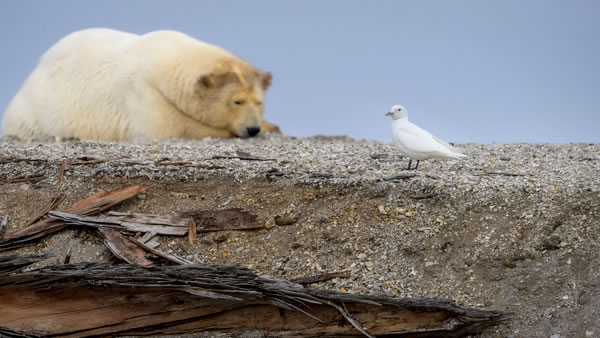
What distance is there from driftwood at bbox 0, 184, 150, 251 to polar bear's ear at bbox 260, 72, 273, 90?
15.7 ft

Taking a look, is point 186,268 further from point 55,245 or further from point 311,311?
point 55,245

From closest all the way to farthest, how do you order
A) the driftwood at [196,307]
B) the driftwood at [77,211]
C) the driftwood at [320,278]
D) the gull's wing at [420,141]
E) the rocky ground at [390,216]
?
the driftwood at [196,307] → the rocky ground at [390,216] → the driftwood at [320,278] → the gull's wing at [420,141] → the driftwood at [77,211]

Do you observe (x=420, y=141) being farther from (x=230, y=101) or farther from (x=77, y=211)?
(x=230, y=101)

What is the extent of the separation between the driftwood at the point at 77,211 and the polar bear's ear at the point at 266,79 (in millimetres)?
4787

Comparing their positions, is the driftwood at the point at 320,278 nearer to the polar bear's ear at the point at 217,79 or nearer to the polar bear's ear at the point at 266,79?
the polar bear's ear at the point at 217,79

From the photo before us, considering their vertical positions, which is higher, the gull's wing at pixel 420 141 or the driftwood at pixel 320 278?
the gull's wing at pixel 420 141

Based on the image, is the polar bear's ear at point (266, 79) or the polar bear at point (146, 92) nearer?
the polar bear at point (146, 92)

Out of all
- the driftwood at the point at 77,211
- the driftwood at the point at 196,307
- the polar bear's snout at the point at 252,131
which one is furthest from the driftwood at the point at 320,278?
the polar bear's snout at the point at 252,131

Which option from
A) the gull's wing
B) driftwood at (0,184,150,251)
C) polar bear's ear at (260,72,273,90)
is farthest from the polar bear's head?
the gull's wing

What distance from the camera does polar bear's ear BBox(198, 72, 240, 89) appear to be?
1034 centimetres

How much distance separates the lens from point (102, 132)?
10.9m

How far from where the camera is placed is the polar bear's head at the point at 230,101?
1041 centimetres

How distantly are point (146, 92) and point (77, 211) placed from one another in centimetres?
459

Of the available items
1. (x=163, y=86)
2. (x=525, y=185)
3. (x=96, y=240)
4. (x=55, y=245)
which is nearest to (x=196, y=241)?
(x=96, y=240)
